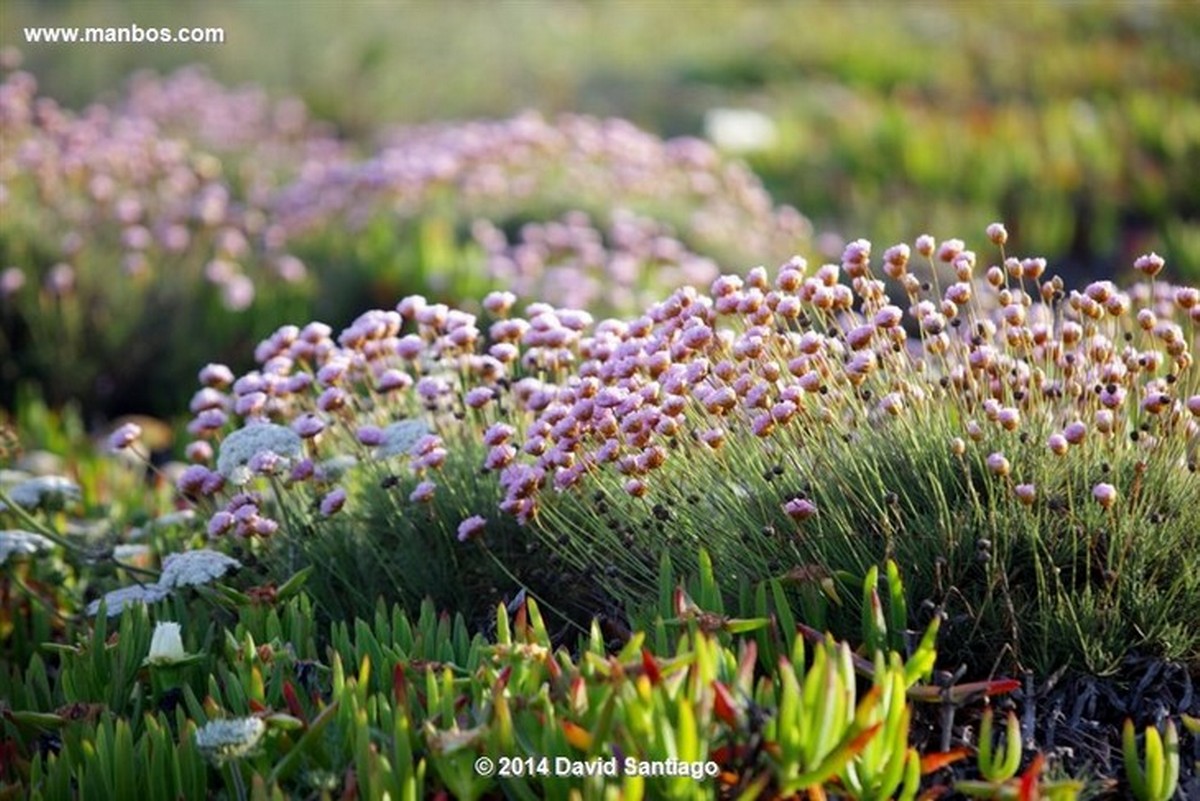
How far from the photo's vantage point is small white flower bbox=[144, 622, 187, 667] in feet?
10.5

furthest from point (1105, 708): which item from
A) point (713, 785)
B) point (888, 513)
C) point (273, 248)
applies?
point (273, 248)

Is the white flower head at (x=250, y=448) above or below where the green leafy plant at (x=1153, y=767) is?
above

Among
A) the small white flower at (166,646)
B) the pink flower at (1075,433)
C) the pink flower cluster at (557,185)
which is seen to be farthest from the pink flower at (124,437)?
the pink flower cluster at (557,185)

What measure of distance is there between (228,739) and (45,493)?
186 cm

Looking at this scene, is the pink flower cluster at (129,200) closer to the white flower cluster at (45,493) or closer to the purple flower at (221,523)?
the white flower cluster at (45,493)

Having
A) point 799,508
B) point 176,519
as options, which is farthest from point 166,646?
point 799,508

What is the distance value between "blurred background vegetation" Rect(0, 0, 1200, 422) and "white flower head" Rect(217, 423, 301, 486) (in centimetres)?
327

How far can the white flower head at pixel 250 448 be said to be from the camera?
11.9 feet

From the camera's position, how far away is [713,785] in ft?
8.50

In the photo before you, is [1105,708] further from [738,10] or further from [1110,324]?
[738,10]

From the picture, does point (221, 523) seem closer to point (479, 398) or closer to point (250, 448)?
point (250, 448)

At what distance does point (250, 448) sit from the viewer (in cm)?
365

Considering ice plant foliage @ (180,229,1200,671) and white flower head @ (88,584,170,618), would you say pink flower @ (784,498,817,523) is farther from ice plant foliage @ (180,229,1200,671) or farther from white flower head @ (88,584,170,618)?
white flower head @ (88,584,170,618)

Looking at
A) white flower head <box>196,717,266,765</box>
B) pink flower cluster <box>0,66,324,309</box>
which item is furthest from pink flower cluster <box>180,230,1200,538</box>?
pink flower cluster <box>0,66,324,309</box>
